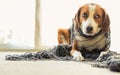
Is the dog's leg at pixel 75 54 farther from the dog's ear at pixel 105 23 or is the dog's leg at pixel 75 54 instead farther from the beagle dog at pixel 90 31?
the dog's ear at pixel 105 23

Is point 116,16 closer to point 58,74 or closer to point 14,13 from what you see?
point 14,13

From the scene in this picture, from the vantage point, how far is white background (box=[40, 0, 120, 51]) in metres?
3.33

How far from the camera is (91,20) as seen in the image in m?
1.99

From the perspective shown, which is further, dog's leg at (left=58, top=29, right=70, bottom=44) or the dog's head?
dog's leg at (left=58, top=29, right=70, bottom=44)

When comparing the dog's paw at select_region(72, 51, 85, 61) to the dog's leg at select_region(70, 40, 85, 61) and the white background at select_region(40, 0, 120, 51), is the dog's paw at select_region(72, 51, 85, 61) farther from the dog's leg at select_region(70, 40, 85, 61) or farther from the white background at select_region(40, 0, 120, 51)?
the white background at select_region(40, 0, 120, 51)

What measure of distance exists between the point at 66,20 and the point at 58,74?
2.12m

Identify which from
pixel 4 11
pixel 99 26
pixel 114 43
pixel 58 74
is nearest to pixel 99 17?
pixel 99 26

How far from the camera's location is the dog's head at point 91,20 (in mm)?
1964

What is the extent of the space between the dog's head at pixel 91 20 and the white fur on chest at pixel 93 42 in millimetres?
45

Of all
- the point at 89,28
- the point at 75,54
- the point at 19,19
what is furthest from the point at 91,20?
the point at 19,19

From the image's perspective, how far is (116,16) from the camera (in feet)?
11.0

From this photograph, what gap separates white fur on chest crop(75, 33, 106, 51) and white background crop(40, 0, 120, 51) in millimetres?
1336

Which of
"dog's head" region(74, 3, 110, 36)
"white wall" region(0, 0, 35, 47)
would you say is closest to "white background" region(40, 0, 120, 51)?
"white wall" region(0, 0, 35, 47)

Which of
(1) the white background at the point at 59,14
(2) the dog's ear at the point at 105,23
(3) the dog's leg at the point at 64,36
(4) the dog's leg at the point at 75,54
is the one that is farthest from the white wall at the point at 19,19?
(2) the dog's ear at the point at 105,23
